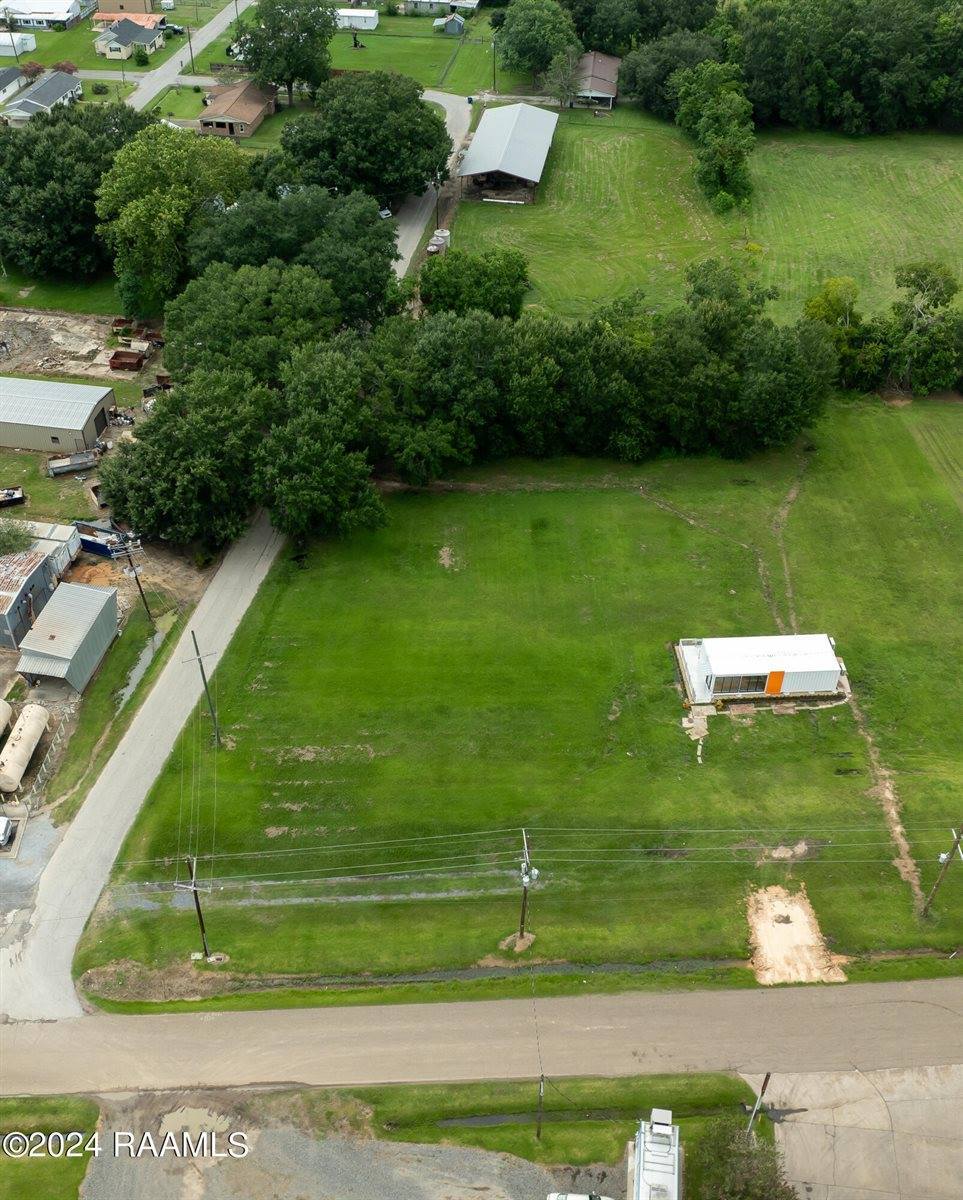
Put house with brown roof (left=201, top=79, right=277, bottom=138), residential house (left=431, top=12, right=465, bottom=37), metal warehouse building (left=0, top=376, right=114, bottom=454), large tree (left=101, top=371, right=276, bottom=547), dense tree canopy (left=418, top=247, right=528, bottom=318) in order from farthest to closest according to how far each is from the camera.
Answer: residential house (left=431, top=12, right=465, bottom=37) < house with brown roof (left=201, top=79, right=277, bottom=138) < dense tree canopy (left=418, top=247, right=528, bottom=318) < metal warehouse building (left=0, top=376, right=114, bottom=454) < large tree (left=101, top=371, right=276, bottom=547)

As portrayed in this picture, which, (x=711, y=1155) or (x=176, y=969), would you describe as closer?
(x=711, y=1155)

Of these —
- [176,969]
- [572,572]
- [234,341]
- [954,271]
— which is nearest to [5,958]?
[176,969]

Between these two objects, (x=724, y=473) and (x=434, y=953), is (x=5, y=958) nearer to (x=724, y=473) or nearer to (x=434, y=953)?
(x=434, y=953)

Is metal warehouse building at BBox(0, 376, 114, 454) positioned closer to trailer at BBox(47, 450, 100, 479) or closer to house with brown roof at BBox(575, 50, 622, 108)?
trailer at BBox(47, 450, 100, 479)

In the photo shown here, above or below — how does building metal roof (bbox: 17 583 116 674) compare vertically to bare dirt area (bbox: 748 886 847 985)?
above

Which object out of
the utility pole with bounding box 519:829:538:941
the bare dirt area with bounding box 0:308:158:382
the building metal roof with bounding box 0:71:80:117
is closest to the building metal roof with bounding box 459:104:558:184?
the bare dirt area with bounding box 0:308:158:382
